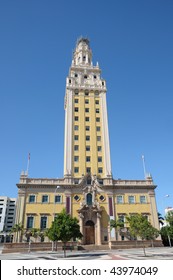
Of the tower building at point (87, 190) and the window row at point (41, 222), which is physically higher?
the tower building at point (87, 190)

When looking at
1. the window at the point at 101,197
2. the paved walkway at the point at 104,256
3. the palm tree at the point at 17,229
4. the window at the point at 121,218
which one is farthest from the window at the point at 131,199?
the palm tree at the point at 17,229

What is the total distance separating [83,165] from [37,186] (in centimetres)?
1252

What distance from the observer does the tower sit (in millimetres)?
55188

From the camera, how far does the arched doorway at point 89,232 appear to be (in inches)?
1850

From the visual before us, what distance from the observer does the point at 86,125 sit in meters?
61.1

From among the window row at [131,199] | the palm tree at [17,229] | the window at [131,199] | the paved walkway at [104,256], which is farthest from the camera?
the window at [131,199]

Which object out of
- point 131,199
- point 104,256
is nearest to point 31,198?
point 131,199

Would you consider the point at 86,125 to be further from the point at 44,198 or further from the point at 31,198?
the point at 31,198

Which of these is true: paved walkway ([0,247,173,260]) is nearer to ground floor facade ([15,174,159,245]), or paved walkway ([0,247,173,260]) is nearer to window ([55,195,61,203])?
ground floor facade ([15,174,159,245])

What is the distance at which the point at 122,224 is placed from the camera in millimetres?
46375

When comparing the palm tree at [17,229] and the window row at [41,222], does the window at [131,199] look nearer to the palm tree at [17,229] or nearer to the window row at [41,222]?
the window row at [41,222]

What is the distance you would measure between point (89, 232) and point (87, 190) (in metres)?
9.21

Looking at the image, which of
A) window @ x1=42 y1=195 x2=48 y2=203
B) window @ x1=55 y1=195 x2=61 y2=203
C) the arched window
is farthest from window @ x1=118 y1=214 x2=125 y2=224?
window @ x1=42 y1=195 x2=48 y2=203
